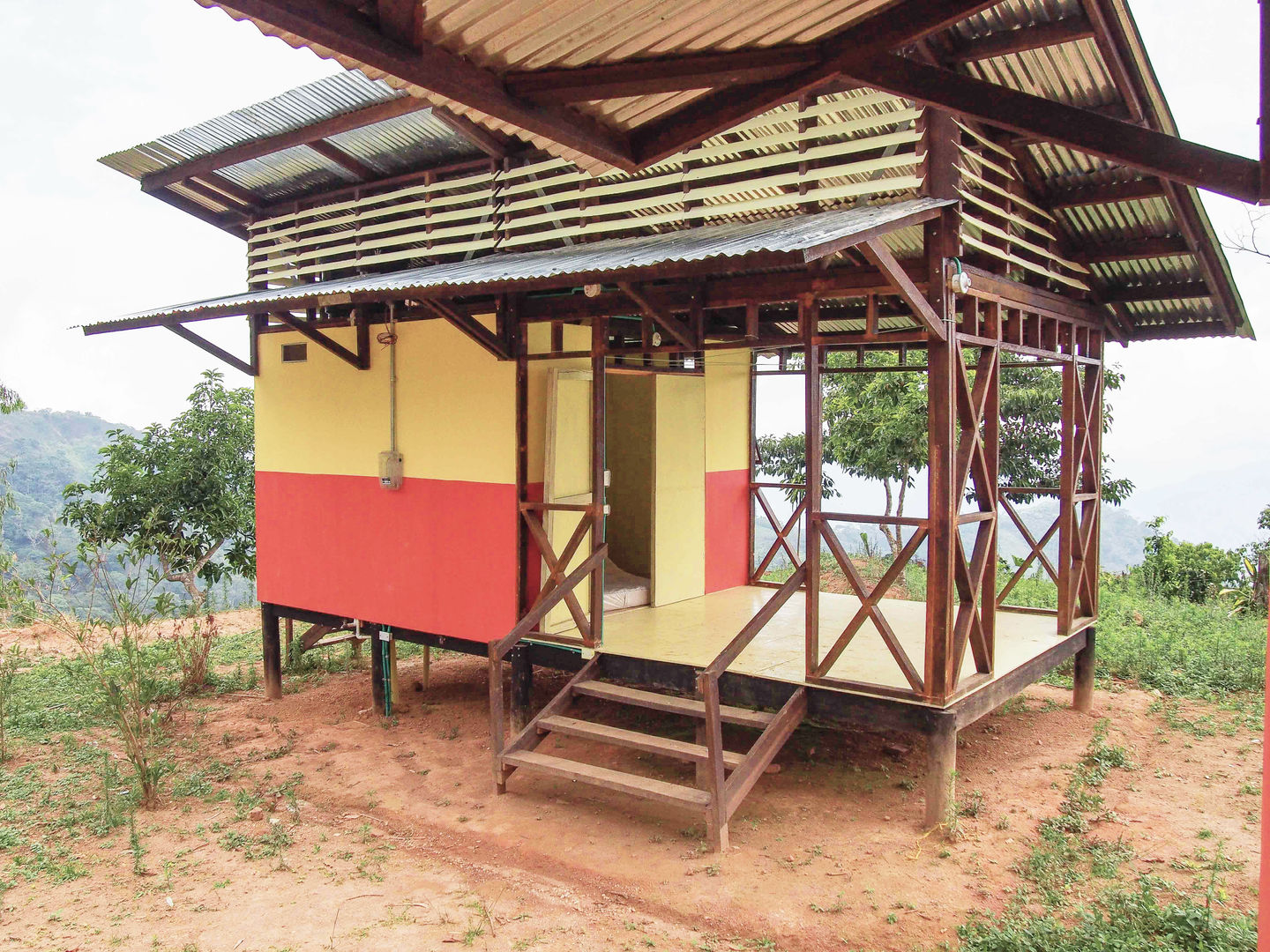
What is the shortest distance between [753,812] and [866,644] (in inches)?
68.6

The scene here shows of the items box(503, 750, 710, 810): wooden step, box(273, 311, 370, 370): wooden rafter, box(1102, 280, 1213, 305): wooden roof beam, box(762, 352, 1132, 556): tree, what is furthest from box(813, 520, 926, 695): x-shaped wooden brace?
box(762, 352, 1132, 556): tree

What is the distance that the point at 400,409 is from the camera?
865cm

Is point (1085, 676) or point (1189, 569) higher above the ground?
point (1189, 569)

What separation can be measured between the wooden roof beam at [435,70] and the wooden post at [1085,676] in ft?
24.3

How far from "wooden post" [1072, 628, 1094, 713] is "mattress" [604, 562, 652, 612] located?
4.12 meters

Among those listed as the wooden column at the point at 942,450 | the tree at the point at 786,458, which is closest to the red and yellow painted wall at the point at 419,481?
the wooden column at the point at 942,450

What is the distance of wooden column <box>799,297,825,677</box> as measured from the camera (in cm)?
633

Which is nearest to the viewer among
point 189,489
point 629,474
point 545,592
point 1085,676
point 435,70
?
point 435,70

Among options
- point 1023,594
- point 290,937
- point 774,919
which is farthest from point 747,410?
point 290,937

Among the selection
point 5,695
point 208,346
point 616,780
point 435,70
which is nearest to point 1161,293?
point 616,780

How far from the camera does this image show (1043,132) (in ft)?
10.5

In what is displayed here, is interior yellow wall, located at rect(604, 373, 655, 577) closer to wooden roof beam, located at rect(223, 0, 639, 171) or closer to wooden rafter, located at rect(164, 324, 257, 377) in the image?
wooden rafter, located at rect(164, 324, 257, 377)

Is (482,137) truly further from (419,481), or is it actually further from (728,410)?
(728,410)

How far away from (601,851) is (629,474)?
520 cm
